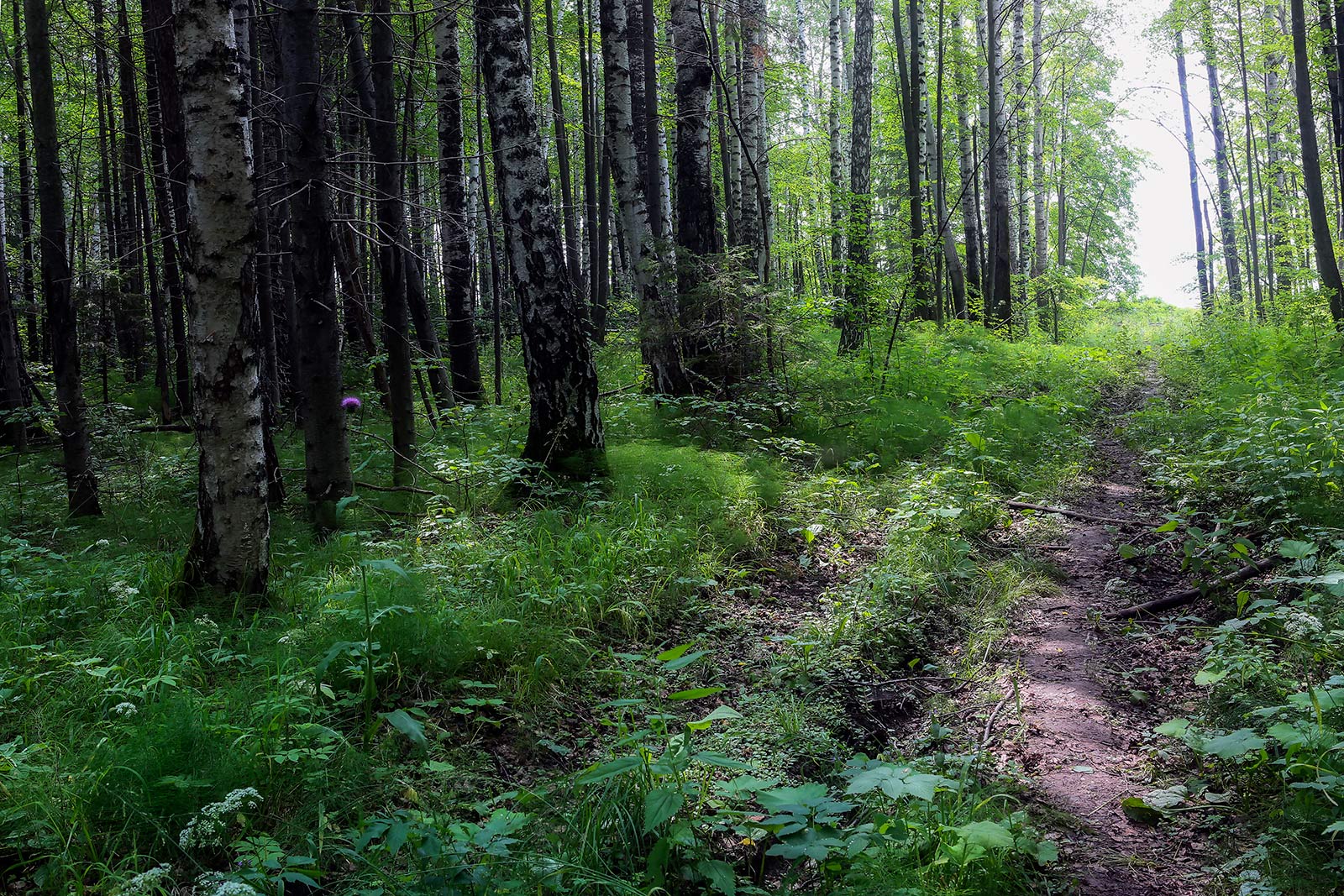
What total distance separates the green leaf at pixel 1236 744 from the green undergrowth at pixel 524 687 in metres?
0.63

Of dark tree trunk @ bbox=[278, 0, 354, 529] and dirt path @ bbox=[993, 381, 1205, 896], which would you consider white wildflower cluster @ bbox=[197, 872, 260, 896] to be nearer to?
dirt path @ bbox=[993, 381, 1205, 896]

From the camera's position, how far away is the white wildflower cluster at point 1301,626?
302 centimetres

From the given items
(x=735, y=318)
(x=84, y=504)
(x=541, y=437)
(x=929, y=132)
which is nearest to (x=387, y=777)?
(x=541, y=437)

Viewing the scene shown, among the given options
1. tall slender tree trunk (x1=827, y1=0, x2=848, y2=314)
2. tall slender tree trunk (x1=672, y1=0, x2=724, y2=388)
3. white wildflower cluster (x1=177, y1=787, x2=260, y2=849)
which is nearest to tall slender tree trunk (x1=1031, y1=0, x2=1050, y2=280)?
tall slender tree trunk (x1=827, y1=0, x2=848, y2=314)

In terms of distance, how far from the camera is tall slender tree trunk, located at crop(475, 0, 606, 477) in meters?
5.99

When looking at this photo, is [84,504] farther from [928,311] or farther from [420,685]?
[928,311]

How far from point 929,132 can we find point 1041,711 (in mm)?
20145

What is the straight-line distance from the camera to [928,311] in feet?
60.7

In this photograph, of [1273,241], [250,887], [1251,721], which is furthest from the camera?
[1273,241]

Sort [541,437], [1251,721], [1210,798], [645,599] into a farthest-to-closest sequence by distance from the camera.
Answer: [541,437] < [645,599] < [1251,721] < [1210,798]

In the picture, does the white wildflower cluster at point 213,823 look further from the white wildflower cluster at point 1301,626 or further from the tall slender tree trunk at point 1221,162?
the tall slender tree trunk at point 1221,162

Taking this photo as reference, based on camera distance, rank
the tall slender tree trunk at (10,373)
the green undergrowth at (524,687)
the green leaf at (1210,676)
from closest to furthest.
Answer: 1. the green undergrowth at (524,687)
2. the green leaf at (1210,676)
3. the tall slender tree trunk at (10,373)

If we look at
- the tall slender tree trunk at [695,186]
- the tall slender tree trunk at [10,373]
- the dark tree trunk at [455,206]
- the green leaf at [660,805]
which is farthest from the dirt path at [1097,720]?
the tall slender tree trunk at [10,373]

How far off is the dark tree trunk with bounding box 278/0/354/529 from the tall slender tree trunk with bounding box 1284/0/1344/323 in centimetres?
1343
